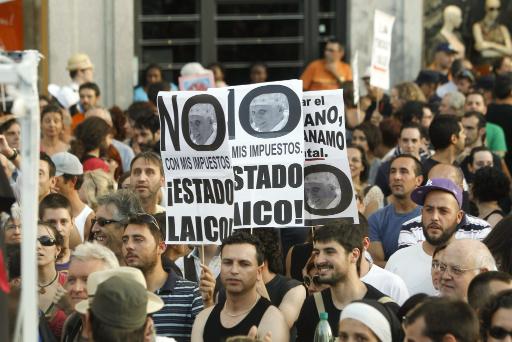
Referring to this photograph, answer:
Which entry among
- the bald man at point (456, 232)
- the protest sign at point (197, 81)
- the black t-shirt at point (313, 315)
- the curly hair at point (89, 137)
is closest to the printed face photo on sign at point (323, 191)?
the bald man at point (456, 232)

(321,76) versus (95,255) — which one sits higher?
(321,76)

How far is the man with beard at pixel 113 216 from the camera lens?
10.4 metres

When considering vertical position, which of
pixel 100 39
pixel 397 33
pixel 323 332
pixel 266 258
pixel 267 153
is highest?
pixel 397 33

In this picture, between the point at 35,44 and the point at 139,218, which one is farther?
the point at 35,44

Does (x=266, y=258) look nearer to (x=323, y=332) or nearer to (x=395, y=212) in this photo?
(x=323, y=332)

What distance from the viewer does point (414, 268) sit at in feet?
33.1

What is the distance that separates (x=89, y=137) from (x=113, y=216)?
359 centimetres

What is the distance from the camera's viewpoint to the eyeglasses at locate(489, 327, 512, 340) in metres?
7.24

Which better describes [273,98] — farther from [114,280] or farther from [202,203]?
[114,280]

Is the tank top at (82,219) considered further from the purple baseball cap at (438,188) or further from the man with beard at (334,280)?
the man with beard at (334,280)

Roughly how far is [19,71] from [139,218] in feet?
13.3

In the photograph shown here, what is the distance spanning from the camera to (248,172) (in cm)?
1002

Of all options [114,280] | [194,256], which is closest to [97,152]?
[194,256]

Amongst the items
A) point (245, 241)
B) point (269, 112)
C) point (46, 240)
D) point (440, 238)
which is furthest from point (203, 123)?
point (440, 238)
